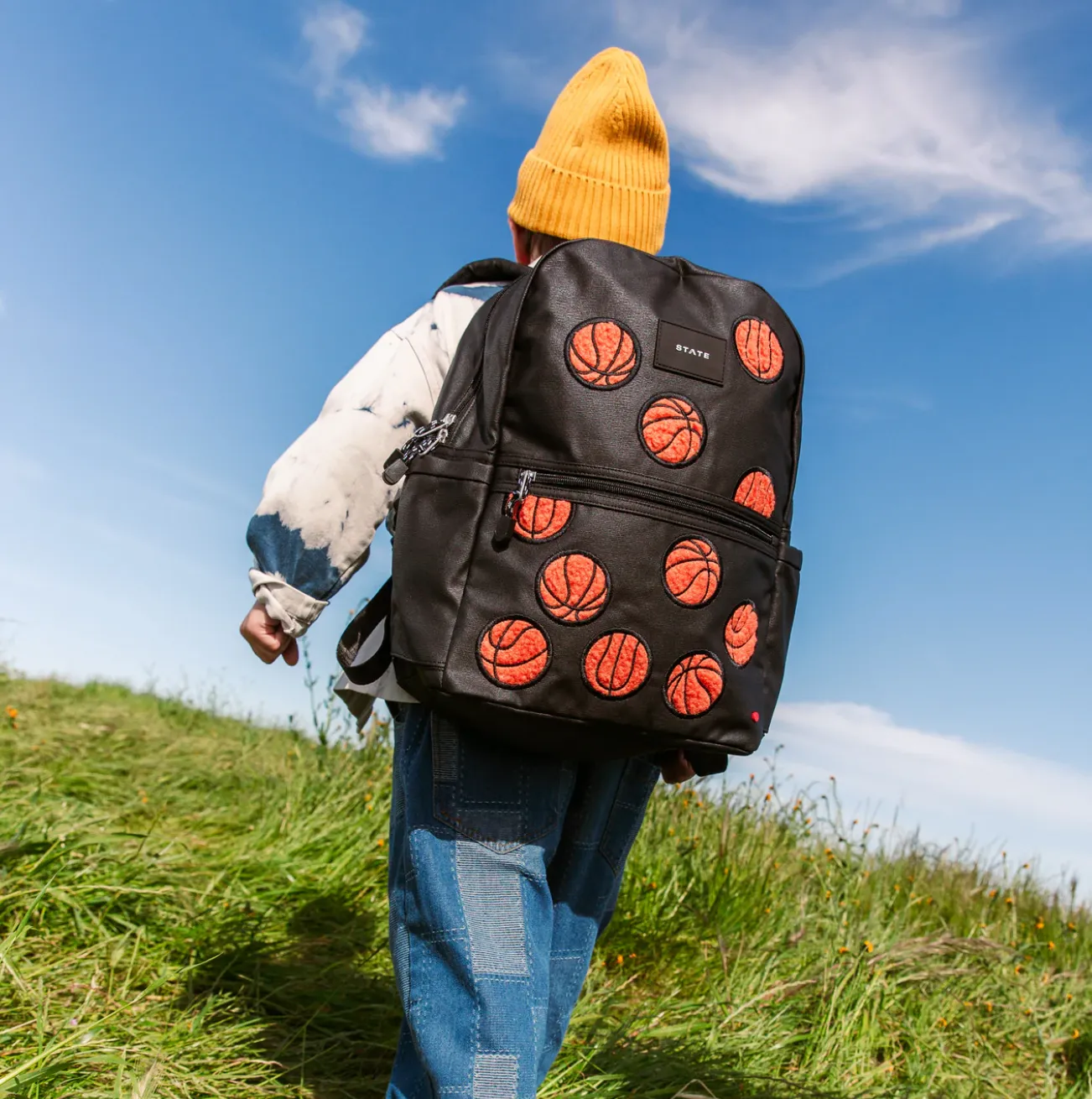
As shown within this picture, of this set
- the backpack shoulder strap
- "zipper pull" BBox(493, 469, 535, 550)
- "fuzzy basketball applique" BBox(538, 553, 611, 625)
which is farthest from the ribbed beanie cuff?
"fuzzy basketball applique" BBox(538, 553, 611, 625)

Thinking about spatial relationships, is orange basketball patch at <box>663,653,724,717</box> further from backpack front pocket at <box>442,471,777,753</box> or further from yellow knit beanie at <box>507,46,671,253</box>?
yellow knit beanie at <box>507,46,671,253</box>

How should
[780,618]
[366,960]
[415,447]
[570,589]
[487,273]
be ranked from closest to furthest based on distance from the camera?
[570,589]
[415,447]
[780,618]
[487,273]
[366,960]

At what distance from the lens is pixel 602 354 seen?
1741mm

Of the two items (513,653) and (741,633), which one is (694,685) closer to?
(741,633)

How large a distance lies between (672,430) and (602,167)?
0.73 m

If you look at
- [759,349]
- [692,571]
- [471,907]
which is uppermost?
[759,349]

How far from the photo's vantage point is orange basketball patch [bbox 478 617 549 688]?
170 centimetres

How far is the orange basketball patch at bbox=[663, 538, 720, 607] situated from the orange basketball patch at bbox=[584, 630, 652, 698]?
11 centimetres

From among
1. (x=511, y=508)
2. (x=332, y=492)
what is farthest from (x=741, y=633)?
(x=332, y=492)

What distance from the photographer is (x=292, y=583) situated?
190cm

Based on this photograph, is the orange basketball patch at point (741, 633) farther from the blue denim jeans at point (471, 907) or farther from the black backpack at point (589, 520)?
the blue denim jeans at point (471, 907)

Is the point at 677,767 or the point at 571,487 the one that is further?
the point at 677,767

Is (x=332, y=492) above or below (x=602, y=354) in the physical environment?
below

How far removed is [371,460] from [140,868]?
1.94m
